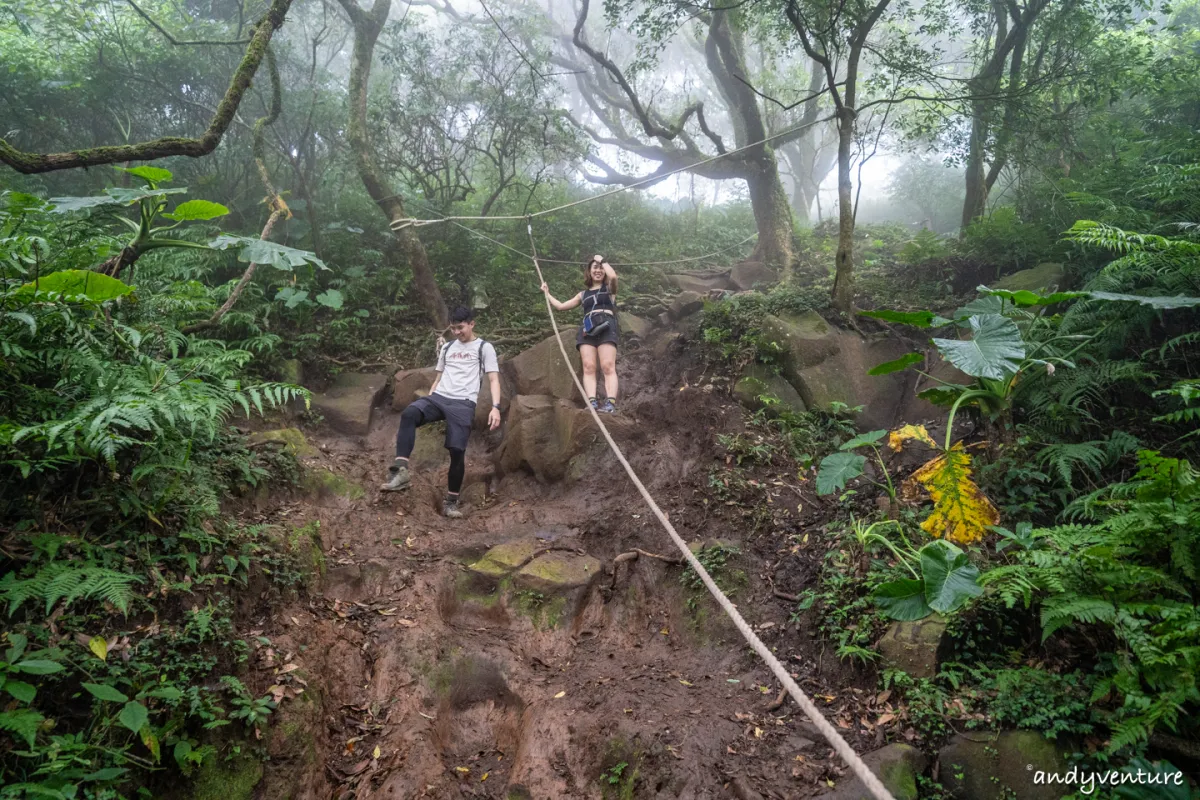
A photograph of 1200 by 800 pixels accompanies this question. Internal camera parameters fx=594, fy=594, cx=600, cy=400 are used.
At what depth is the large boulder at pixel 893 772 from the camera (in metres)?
2.77

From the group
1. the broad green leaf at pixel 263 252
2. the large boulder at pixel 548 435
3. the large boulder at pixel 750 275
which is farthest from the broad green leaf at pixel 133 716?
the large boulder at pixel 750 275

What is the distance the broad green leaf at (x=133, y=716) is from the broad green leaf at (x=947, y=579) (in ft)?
11.7

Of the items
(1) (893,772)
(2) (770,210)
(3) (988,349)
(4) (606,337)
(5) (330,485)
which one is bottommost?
(1) (893,772)

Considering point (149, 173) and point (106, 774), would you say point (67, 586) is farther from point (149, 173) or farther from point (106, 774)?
point (149, 173)

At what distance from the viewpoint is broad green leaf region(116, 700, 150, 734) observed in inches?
99.7

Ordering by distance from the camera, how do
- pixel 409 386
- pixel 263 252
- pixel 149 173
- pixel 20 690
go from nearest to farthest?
pixel 20 690 < pixel 149 173 < pixel 263 252 < pixel 409 386

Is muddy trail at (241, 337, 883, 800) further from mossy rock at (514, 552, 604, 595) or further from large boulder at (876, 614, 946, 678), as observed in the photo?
large boulder at (876, 614, 946, 678)


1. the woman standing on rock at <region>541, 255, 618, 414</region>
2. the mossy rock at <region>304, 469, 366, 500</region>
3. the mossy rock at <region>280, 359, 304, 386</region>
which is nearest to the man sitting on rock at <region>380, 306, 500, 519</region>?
the mossy rock at <region>304, 469, 366, 500</region>

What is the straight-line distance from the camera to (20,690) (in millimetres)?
2350

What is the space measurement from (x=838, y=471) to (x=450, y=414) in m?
3.59

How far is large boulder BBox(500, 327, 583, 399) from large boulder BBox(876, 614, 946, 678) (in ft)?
14.6

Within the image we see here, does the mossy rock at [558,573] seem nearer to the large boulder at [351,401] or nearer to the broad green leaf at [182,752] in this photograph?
the broad green leaf at [182,752]

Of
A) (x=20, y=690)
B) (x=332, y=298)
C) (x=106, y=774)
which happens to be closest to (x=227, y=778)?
(x=106, y=774)

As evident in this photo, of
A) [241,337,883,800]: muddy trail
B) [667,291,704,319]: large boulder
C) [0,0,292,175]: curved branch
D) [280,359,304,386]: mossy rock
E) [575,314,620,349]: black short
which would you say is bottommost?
[241,337,883,800]: muddy trail
